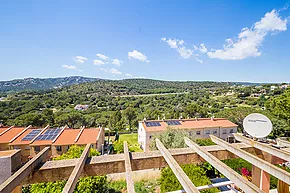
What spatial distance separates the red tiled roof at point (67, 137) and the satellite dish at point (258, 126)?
2211cm

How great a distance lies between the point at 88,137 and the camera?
2356 centimetres

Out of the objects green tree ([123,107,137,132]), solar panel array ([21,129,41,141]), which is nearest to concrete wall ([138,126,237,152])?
solar panel array ([21,129,41,141])

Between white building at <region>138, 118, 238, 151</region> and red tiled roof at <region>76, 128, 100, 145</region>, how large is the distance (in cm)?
732

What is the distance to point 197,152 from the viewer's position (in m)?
2.87

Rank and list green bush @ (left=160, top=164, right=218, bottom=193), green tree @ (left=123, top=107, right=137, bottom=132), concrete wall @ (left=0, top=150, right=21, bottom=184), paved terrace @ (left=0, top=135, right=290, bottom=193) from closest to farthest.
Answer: paved terrace @ (left=0, top=135, right=290, bottom=193) → concrete wall @ (left=0, top=150, right=21, bottom=184) → green bush @ (left=160, top=164, right=218, bottom=193) → green tree @ (left=123, top=107, right=137, bottom=132)

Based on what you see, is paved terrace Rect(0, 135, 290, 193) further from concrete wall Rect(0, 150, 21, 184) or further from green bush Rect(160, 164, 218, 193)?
green bush Rect(160, 164, 218, 193)

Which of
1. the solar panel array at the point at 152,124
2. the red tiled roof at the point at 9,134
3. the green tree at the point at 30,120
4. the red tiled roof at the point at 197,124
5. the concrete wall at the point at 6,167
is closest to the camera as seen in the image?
the concrete wall at the point at 6,167

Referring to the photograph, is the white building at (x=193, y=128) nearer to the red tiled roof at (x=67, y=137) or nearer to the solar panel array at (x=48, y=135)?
the red tiled roof at (x=67, y=137)

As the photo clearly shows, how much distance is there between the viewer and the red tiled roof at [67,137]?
21922 mm

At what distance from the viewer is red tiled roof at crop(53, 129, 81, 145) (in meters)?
21.9

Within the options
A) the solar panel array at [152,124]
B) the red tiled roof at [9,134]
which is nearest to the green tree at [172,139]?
the solar panel array at [152,124]

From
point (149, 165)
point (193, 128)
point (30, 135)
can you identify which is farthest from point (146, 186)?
point (30, 135)

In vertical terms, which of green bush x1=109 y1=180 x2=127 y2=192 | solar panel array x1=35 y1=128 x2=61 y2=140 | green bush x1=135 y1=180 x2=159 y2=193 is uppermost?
solar panel array x1=35 y1=128 x2=61 y2=140

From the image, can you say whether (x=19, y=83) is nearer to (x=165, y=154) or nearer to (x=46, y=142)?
(x=46, y=142)
